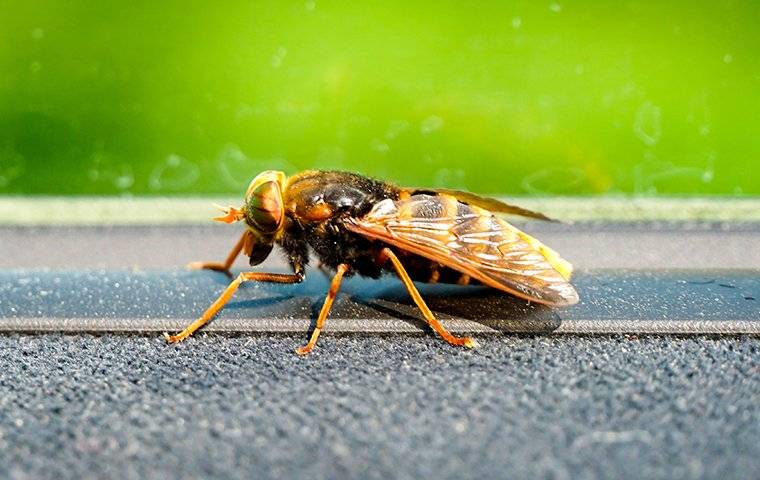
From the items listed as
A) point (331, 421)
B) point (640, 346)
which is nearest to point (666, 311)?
point (640, 346)

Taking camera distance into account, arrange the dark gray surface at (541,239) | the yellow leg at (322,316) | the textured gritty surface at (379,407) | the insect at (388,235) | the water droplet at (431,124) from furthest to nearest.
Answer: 1. the water droplet at (431,124)
2. the dark gray surface at (541,239)
3. the insect at (388,235)
4. the yellow leg at (322,316)
5. the textured gritty surface at (379,407)

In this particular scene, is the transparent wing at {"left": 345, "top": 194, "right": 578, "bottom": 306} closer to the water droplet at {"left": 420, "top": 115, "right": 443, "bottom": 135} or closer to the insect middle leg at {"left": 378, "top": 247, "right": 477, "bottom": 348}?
the insect middle leg at {"left": 378, "top": 247, "right": 477, "bottom": 348}

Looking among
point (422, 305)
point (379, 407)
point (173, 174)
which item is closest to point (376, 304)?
point (422, 305)

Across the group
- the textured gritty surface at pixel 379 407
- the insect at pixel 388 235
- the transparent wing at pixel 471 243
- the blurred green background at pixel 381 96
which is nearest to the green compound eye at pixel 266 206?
the insect at pixel 388 235

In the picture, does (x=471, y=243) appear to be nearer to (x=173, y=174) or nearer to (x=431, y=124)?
Answer: (x=431, y=124)

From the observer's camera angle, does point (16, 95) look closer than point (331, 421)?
No

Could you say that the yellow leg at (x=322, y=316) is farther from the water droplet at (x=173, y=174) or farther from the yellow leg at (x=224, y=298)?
the water droplet at (x=173, y=174)

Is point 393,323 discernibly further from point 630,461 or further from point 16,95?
point 16,95

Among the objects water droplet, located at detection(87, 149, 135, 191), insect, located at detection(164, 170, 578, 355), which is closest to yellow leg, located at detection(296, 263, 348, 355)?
insect, located at detection(164, 170, 578, 355)

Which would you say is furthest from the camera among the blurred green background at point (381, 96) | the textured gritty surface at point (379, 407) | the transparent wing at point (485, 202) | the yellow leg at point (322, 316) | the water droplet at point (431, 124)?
the water droplet at point (431, 124)
